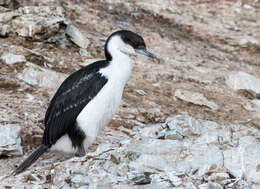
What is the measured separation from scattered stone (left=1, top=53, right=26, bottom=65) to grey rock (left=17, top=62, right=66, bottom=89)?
0.21 meters

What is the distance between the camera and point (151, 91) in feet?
33.9

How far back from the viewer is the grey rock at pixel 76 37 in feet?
36.7

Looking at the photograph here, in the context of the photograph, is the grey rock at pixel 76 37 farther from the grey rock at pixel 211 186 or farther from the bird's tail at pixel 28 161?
the grey rock at pixel 211 186

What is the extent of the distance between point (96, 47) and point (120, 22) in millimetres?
2262

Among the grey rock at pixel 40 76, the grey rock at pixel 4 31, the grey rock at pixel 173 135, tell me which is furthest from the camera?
the grey rock at pixel 4 31

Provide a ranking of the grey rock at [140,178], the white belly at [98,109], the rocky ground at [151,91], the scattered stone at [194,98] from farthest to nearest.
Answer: the scattered stone at [194,98]
the white belly at [98,109]
the rocky ground at [151,91]
the grey rock at [140,178]

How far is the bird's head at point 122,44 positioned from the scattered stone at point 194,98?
10.7 feet

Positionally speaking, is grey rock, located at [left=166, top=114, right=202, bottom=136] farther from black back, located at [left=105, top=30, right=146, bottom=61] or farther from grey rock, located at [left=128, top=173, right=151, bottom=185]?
black back, located at [left=105, top=30, right=146, bottom=61]

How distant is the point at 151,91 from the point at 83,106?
3793mm

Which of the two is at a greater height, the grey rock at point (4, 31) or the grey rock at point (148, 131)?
the grey rock at point (4, 31)

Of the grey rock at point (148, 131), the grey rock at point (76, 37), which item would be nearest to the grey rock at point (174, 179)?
the grey rock at point (148, 131)

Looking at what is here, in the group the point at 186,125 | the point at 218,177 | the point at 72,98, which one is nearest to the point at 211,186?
the point at 218,177

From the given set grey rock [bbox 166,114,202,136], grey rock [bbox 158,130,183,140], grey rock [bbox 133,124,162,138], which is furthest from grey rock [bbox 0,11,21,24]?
grey rock [bbox 158,130,183,140]

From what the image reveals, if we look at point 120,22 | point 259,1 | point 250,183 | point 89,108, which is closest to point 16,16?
point 120,22
